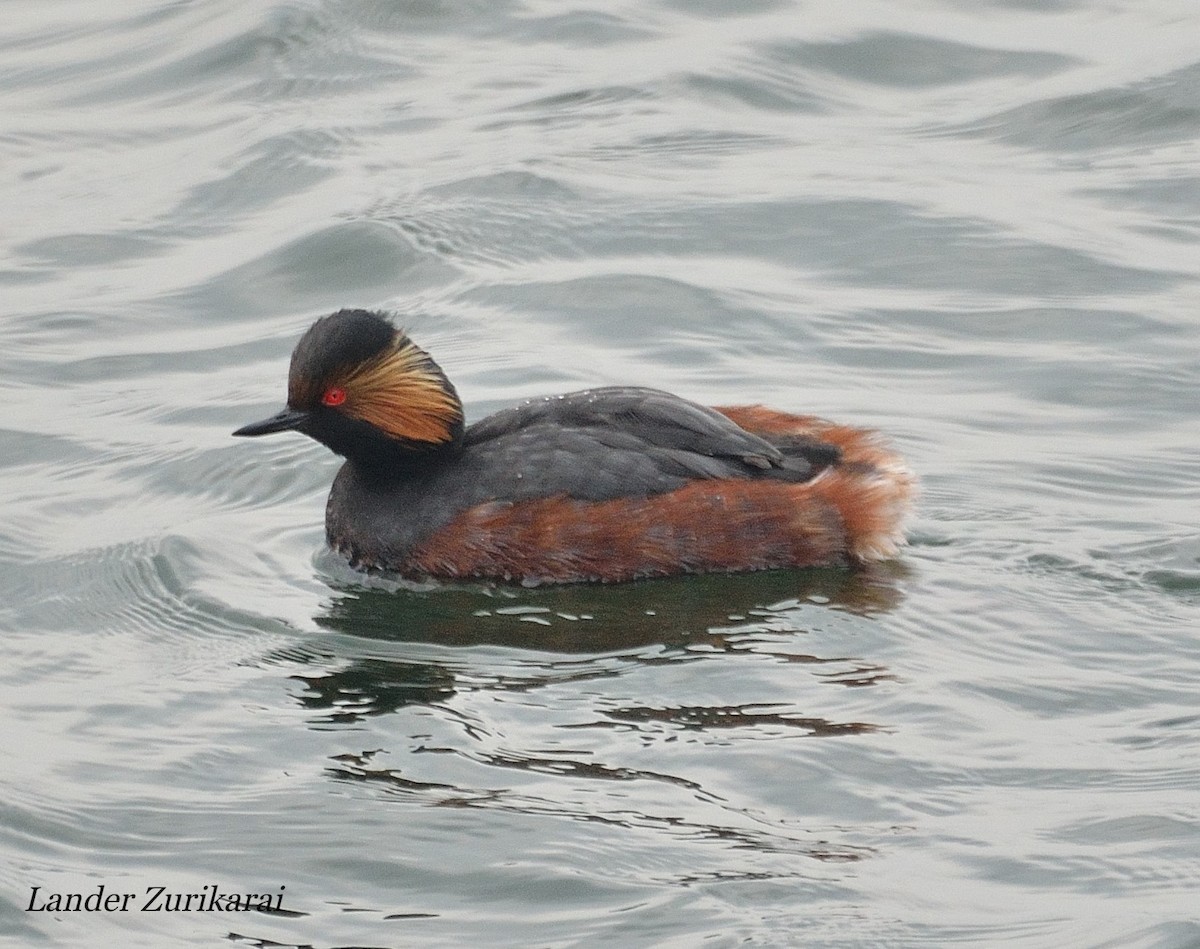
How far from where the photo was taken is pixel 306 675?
785 centimetres

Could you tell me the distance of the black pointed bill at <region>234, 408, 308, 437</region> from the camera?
8.88 meters

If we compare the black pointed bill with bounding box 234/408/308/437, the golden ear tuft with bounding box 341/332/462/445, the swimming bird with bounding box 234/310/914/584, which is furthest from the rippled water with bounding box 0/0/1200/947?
the golden ear tuft with bounding box 341/332/462/445

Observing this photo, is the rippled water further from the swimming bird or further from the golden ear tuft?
the golden ear tuft

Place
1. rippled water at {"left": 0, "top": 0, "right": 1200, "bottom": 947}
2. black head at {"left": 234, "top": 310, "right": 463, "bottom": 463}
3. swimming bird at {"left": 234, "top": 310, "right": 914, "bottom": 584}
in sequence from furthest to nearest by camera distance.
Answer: black head at {"left": 234, "top": 310, "right": 463, "bottom": 463} < swimming bird at {"left": 234, "top": 310, "right": 914, "bottom": 584} < rippled water at {"left": 0, "top": 0, "right": 1200, "bottom": 947}

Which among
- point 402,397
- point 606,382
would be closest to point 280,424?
point 402,397

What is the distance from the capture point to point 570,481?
865 centimetres

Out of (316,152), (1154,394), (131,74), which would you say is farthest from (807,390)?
(131,74)

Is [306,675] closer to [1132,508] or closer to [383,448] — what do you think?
[383,448]

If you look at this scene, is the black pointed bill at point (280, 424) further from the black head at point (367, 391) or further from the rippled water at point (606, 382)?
the rippled water at point (606, 382)

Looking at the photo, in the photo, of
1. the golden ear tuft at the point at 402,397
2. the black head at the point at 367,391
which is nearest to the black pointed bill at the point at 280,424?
the black head at the point at 367,391

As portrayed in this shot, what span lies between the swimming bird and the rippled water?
16cm

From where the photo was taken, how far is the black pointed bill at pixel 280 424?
8.88 meters

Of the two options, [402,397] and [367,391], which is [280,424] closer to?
[367,391]

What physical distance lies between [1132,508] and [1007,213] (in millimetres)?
4291
